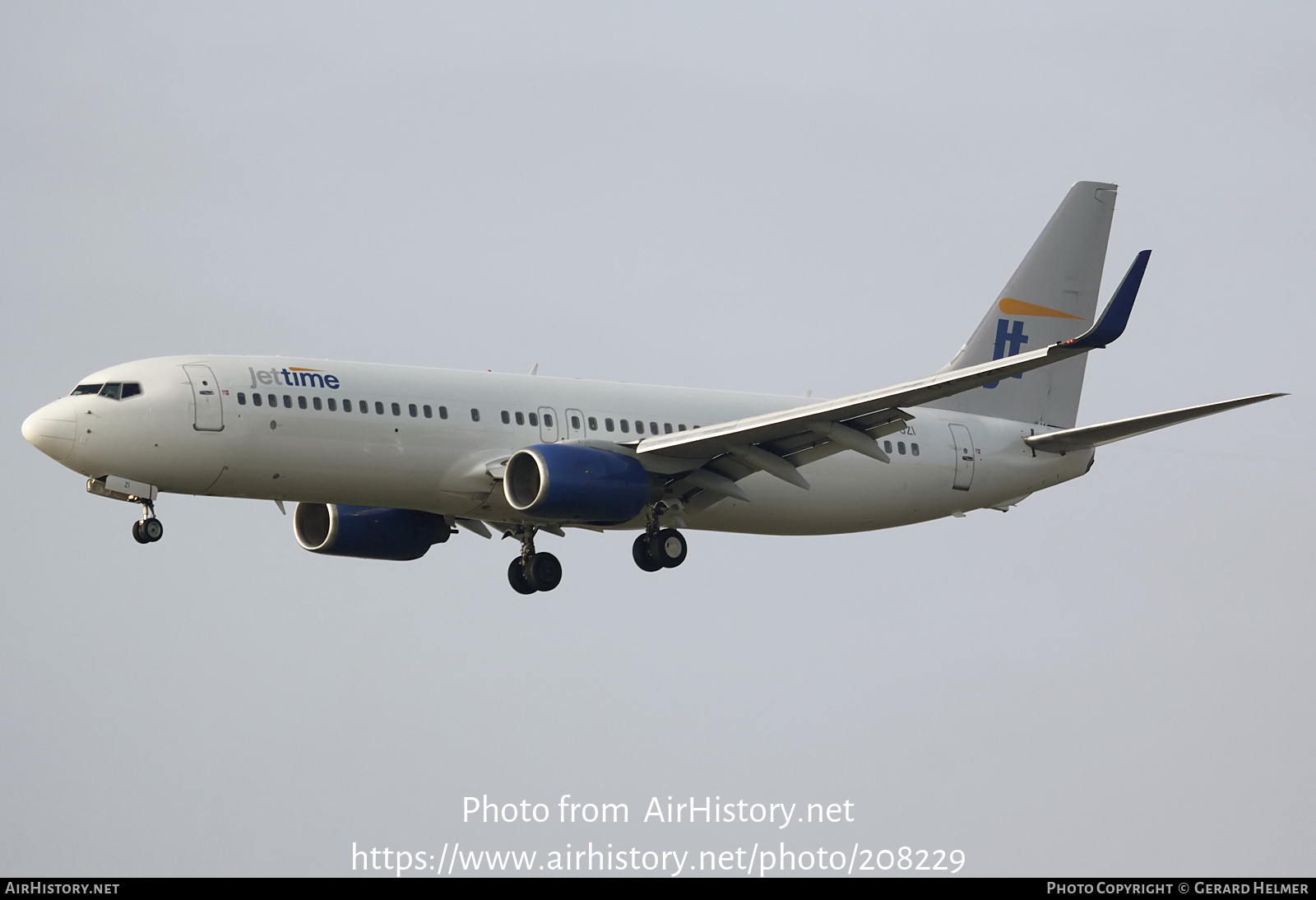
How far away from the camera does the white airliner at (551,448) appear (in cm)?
3781

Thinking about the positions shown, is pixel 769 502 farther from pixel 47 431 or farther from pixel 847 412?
pixel 47 431

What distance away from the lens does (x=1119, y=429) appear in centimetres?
4494

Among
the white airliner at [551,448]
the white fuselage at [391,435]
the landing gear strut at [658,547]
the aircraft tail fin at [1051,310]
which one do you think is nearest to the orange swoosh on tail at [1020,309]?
the aircraft tail fin at [1051,310]

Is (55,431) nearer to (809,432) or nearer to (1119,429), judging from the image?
(809,432)

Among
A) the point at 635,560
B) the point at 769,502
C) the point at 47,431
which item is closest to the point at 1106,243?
the point at 769,502

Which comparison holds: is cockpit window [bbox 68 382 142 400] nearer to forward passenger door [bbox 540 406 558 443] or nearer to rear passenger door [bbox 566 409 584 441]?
forward passenger door [bbox 540 406 558 443]

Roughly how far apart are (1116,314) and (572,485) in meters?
11.9

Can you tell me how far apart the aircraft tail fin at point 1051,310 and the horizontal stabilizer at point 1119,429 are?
181 centimetres

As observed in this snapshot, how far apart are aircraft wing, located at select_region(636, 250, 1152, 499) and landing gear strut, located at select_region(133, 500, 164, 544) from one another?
10.6 metres

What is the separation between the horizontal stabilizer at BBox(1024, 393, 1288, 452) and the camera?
129ft

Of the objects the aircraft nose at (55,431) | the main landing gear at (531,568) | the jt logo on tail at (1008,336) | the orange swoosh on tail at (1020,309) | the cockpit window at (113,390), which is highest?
the orange swoosh on tail at (1020,309)

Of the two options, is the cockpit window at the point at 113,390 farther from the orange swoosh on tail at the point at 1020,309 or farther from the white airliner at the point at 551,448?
the orange swoosh on tail at the point at 1020,309

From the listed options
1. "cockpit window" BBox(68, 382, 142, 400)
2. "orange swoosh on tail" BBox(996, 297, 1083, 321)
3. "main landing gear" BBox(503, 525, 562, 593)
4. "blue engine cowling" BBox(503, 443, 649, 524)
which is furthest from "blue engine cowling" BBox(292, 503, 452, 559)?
"orange swoosh on tail" BBox(996, 297, 1083, 321)

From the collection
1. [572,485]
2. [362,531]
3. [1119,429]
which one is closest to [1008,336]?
[1119,429]
